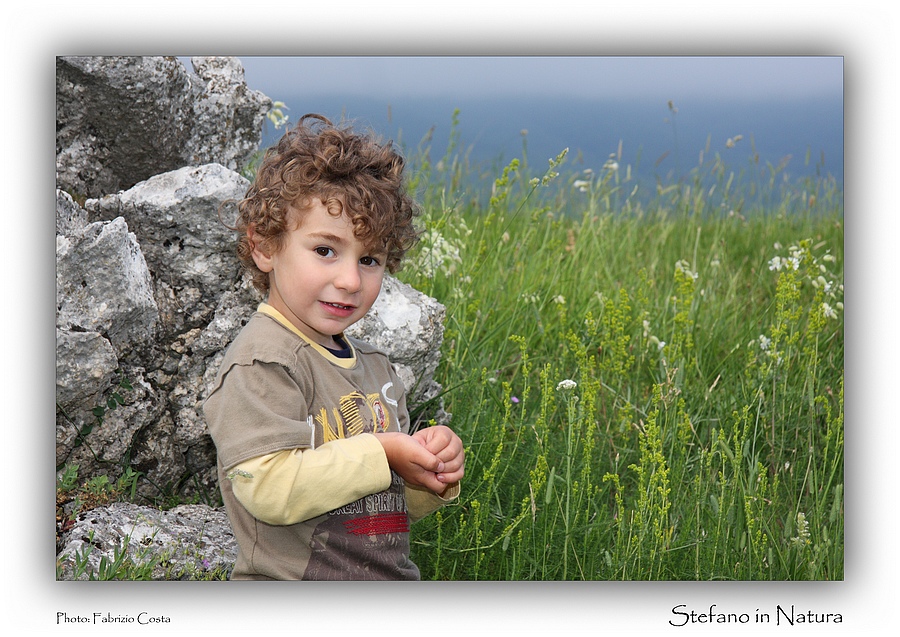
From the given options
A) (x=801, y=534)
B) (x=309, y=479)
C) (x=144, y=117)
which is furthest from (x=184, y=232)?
(x=801, y=534)

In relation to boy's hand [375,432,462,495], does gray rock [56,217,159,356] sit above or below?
above

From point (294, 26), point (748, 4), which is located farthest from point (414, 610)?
point (748, 4)

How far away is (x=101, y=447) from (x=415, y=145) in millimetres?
1339

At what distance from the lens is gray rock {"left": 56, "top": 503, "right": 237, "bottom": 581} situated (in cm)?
224

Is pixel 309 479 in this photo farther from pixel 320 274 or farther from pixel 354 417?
pixel 320 274

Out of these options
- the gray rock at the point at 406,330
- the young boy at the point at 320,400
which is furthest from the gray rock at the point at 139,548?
the gray rock at the point at 406,330

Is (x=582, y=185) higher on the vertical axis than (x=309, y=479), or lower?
higher

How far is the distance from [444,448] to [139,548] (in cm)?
Answer: 87

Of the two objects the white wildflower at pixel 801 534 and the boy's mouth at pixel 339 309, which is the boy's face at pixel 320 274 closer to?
the boy's mouth at pixel 339 309

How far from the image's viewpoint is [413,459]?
6.06 ft

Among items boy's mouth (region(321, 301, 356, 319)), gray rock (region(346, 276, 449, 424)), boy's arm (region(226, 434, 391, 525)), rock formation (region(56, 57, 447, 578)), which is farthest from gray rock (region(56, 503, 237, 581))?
boy's mouth (region(321, 301, 356, 319))

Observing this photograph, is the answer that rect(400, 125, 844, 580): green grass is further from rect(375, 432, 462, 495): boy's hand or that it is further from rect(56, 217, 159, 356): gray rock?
rect(56, 217, 159, 356): gray rock

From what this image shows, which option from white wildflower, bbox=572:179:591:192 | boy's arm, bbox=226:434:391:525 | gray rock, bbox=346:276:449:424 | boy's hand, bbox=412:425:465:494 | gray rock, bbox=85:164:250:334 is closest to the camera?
boy's arm, bbox=226:434:391:525

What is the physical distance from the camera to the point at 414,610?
2266 millimetres
